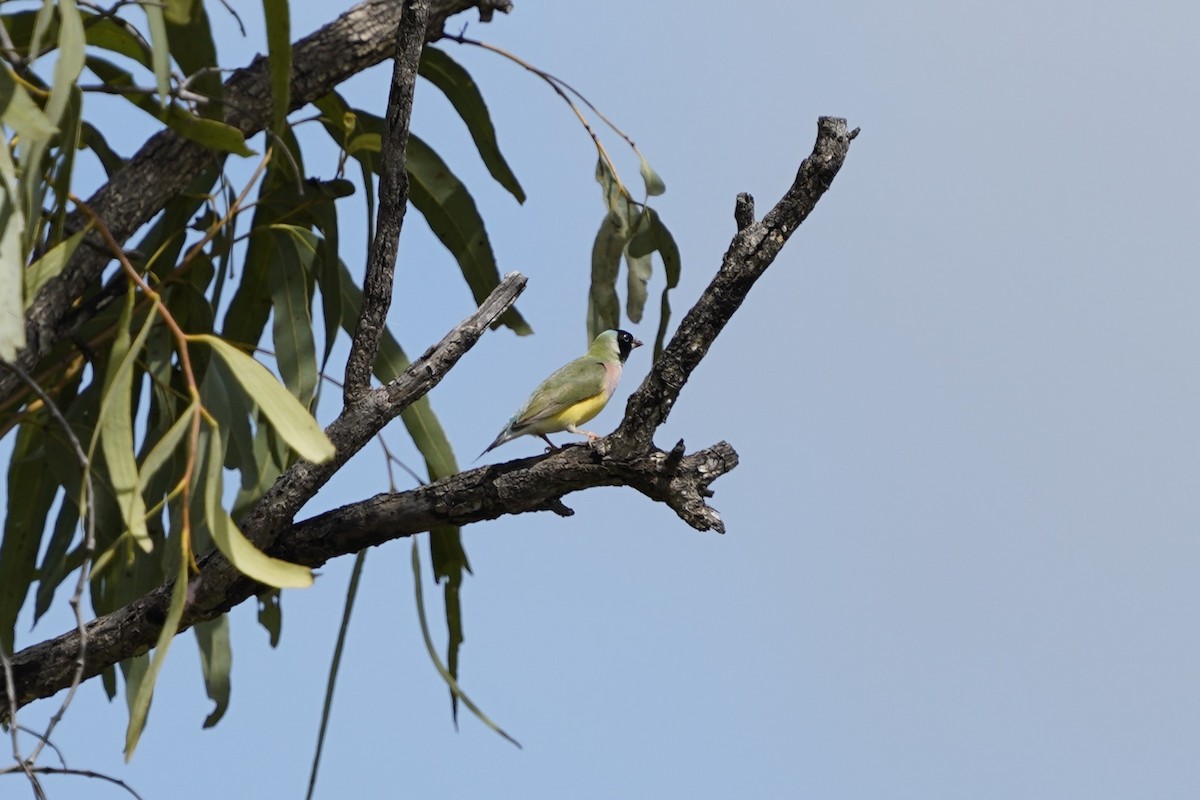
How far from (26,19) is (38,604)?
1739 mm

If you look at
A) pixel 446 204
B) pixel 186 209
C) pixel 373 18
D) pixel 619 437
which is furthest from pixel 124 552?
pixel 619 437

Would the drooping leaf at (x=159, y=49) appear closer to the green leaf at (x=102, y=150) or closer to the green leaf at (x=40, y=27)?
the green leaf at (x=40, y=27)

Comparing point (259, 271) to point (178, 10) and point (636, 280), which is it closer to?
point (636, 280)

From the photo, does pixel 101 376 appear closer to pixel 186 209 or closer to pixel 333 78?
pixel 186 209

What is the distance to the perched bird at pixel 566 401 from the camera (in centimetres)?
423

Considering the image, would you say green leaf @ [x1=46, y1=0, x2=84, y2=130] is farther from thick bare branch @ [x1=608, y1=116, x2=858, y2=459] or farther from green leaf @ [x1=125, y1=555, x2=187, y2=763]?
thick bare branch @ [x1=608, y1=116, x2=858, y2=459]

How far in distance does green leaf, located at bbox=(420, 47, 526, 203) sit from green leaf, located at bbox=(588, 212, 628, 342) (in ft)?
1.11

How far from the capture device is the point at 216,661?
429 cm

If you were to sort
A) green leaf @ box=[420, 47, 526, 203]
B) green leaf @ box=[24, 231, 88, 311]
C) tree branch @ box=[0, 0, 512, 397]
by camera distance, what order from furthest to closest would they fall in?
1. green leaf @ box=[420, 47, 526, 203]
2. tree branch @ box=[0, 0, 512, 397]
3. green leaf @ box=[24, 231, 88, 311]

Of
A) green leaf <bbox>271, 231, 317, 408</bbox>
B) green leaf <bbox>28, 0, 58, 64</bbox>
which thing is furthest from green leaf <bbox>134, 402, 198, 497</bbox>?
green leaf <bbox>271, 231, 317, 408</bbox>

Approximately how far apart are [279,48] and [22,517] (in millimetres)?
2149

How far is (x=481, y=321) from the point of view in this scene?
9.86ft

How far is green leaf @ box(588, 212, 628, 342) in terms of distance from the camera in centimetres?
438

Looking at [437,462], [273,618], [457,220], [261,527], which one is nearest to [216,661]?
[273,618]
